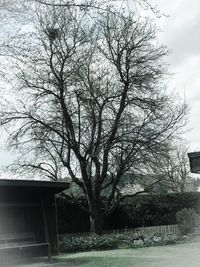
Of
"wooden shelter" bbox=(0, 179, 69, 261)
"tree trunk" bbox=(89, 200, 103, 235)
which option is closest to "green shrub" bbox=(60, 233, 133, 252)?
"wooden shelter" bbox=(0, 179, 69, 261)

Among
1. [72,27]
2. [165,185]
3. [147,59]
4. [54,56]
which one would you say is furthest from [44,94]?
[165,185]

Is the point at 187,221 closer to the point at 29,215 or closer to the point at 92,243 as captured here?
the point at 92,243

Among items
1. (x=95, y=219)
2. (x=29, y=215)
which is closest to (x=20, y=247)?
(x=29, y=215)

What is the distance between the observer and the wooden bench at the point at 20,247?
53.6ft

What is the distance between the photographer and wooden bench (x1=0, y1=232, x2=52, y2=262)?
53.6ft

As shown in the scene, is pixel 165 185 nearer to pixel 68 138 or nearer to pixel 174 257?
pixel 68 138

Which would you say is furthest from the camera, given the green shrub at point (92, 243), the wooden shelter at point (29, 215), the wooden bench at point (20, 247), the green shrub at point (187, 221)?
the green shrub at point (187, 221)

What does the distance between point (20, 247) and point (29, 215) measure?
10.3ft

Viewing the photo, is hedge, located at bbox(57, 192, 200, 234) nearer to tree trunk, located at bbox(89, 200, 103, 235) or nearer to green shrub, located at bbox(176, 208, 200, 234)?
tree trunk, located at bbox(89, 200, 103, 235)

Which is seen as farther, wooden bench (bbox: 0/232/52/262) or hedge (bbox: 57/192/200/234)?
hedge (bbox: 57/192/200/234)

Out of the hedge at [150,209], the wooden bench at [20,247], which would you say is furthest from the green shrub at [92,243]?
the hedge at [150,209]

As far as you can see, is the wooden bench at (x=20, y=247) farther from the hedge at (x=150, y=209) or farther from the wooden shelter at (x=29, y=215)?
the hedge at (x=150, y=209)

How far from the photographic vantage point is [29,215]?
64.2 ft

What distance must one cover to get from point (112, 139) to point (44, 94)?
12.9ft
